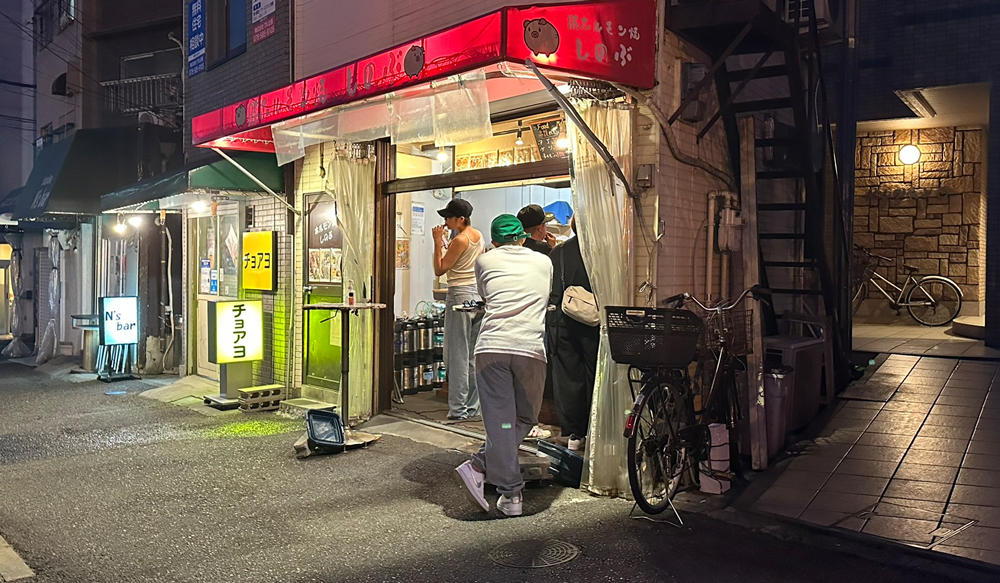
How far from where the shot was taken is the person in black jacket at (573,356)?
6.90 meters

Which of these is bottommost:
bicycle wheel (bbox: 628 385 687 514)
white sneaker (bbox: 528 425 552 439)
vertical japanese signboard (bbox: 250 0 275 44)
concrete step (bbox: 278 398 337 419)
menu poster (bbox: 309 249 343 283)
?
concrete step (bbox: 278 398 337 419)

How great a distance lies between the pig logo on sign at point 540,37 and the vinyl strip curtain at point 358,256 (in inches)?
161

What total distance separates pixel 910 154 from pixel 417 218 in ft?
29.4

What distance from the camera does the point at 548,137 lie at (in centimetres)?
820

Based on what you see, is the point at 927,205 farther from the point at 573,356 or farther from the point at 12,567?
the point at 12,567

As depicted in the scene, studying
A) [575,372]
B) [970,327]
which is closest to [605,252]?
[575,372]

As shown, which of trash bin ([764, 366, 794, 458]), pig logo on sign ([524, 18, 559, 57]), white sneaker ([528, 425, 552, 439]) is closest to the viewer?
pig logo on sign ([524, 18, 559, 57])

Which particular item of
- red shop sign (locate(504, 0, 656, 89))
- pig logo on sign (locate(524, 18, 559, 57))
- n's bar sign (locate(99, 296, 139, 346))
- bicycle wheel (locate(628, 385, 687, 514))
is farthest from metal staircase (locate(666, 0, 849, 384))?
n's bar sign (locate(99, 296, 139, 346))

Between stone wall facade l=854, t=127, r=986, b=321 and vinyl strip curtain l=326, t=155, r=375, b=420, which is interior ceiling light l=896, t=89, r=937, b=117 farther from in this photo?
vinyl strip curtain l=326, t=155, r=375, b=420

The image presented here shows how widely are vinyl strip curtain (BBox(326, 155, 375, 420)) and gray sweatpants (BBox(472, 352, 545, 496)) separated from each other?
3.53 meters

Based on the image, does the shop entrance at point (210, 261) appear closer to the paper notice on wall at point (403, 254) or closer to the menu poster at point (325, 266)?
the menu poster at point (325, 266)

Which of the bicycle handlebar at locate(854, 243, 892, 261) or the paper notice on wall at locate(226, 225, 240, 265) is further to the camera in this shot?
the bicycle handlebar at locate(854, 243, 892, 261)

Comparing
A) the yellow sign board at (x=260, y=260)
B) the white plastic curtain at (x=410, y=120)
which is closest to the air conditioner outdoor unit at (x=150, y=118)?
the yellow sign board at (x=260, y=260)

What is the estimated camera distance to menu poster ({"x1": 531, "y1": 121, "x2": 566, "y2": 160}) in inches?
319
